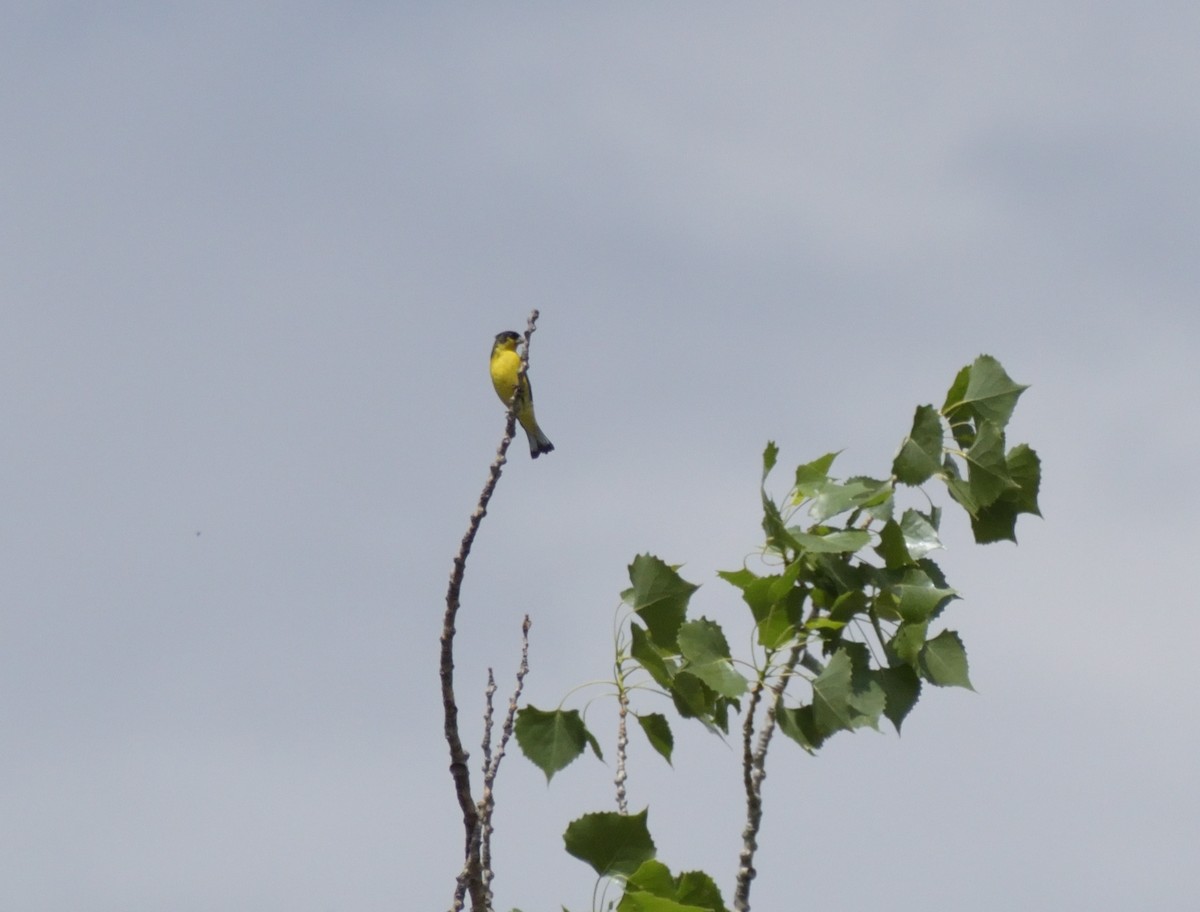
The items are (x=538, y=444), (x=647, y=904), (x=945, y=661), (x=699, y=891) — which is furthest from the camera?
(x=538, y=444)

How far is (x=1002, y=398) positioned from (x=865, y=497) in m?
0.92

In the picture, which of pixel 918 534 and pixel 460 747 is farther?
pixel 918 534

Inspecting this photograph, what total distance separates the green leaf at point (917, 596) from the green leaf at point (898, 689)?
191 mm

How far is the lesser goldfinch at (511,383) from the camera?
20.1 meters

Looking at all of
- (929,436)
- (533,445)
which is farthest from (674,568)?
(533,445)

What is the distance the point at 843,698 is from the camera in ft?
16.9

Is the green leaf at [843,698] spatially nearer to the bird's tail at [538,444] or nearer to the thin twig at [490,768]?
the thin twig at [490,768]

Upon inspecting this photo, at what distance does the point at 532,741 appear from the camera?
5.65 m

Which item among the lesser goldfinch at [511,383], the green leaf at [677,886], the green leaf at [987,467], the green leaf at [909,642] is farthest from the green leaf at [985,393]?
the lesser goldfinch at [511,383]

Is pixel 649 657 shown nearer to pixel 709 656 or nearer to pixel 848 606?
pixel 709 656

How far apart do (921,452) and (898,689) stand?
96cm

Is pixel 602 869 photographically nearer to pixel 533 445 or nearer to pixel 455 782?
pixel 455 782

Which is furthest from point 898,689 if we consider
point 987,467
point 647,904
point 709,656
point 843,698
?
point 647,904

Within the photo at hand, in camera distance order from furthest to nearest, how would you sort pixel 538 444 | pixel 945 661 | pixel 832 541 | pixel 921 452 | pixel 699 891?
pixel 538 444, pixel 921 452, pixel 945 661, pixel 832 541, pixel 699 891
